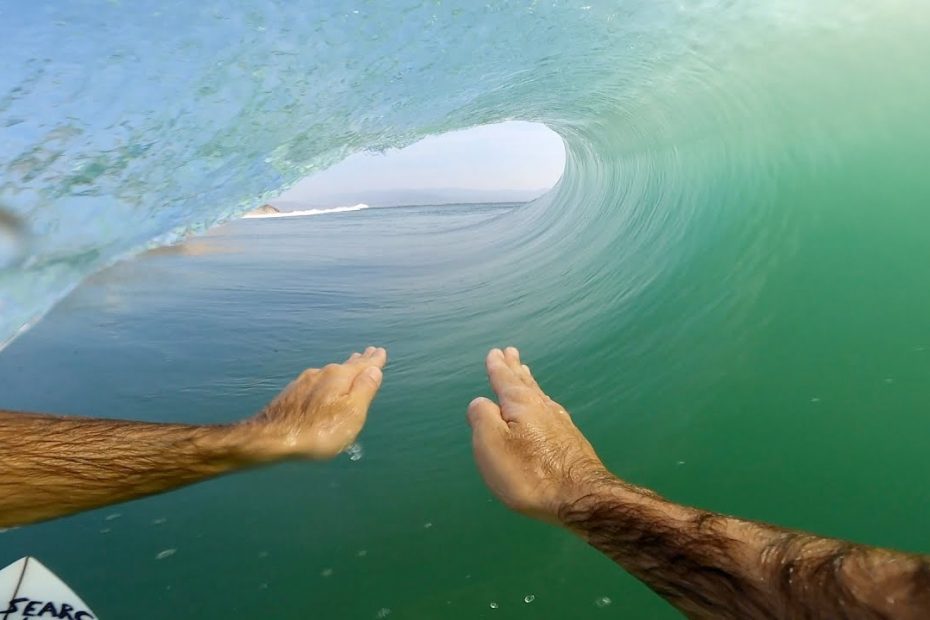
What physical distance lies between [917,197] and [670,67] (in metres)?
1.46

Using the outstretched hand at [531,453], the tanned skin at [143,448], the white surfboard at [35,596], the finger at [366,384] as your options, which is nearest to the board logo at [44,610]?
the white surfboard at [35,596]

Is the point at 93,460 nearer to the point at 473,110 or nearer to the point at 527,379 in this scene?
the point at 527,379

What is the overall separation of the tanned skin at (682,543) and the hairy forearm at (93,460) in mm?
677

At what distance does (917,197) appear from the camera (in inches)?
122

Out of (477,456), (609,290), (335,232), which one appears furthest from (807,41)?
(335,232)

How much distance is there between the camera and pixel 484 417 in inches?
69.5

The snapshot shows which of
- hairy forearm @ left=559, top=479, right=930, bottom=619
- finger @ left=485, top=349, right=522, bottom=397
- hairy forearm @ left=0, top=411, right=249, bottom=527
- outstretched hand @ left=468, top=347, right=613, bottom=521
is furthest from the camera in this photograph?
finger @ left=485, top=349, right=522, bottom=397

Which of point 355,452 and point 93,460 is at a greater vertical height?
point 93,460

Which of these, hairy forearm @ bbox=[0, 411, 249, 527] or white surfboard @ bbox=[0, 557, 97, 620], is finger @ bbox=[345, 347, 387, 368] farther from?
white surfboard @ bbox=[0, 557, 97, 620]

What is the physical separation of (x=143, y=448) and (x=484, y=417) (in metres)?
0.82

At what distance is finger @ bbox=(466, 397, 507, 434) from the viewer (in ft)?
5.68

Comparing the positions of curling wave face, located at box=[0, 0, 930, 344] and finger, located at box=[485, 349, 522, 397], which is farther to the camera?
curling wave face, located at box=[0, 0, 930, 344]

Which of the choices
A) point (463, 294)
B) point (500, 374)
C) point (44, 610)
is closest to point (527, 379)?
point (500, 374)

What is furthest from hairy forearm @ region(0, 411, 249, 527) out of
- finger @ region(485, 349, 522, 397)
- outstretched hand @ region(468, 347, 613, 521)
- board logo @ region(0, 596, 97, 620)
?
finger @ region(485, 349, 522, 397)
